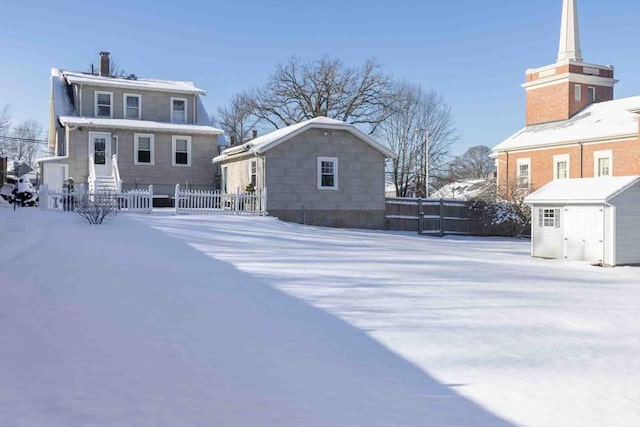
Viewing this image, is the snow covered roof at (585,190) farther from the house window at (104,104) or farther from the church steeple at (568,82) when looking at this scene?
the house window at (104,104)

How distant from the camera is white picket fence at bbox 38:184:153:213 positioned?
64.5 ft

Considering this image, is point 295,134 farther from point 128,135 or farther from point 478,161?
point 478,161

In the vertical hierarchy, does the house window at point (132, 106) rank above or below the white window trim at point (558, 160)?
above

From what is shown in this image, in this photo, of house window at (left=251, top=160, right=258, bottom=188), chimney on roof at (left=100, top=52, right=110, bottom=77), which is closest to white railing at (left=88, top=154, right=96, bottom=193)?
house window at (left=251, top=160, right=258, bottom=188)

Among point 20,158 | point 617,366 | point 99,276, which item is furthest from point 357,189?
point 20,158

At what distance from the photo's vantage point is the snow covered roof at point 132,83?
28312 mm

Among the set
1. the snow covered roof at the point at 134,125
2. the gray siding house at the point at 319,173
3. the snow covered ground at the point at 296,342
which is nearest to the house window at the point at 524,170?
the gray siding house at the point at 319,173

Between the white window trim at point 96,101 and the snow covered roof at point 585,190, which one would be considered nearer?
the snow covered roof at point 585,190

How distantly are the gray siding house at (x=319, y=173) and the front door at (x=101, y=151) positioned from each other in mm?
5994

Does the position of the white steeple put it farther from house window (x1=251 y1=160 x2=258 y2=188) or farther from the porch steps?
the porch steps

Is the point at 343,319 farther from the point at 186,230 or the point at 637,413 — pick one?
the point at 186,230

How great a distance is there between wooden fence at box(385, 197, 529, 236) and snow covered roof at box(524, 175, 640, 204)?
8281 mm

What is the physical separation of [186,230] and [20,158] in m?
57.3

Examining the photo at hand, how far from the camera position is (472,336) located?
7.57 meters
